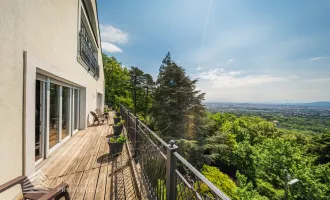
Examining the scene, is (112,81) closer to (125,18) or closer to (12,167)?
(125,18)

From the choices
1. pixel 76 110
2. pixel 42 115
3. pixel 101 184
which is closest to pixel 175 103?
pixel 76 110

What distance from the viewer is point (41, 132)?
11.5 feet

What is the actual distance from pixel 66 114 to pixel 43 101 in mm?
2263

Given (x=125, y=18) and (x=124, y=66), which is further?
(x=124, y=66)

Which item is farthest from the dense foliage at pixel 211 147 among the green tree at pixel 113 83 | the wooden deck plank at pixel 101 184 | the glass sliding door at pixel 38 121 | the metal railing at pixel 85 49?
the wooden deck plank at pixel 101 184

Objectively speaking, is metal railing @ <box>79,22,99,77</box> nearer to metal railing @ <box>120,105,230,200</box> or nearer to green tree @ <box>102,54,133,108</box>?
metal railing @ <box>120,105,230,200</box>

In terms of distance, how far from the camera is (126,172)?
3416mm

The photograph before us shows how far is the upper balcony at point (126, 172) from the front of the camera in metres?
1.68

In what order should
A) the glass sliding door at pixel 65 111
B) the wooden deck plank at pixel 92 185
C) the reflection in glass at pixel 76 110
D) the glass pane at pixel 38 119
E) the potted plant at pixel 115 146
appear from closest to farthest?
the wooden deck plank at pixel 92 185 → the glass pane at pixel 38 119 → the potted plant at pixel 115 146 → the glass sliding door at pixel 65 111 → the reflection in glass at pixel 76 110

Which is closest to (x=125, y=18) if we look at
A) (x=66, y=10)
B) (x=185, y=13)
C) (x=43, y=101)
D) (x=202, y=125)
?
(x=185, y=13)

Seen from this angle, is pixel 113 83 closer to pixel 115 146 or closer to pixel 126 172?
pixel 115 146

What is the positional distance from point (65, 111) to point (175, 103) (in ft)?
37.9

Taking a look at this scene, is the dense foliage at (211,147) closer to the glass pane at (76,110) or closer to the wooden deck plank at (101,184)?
the glass pane at (76,110)

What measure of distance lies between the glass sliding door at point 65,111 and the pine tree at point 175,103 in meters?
10.0
